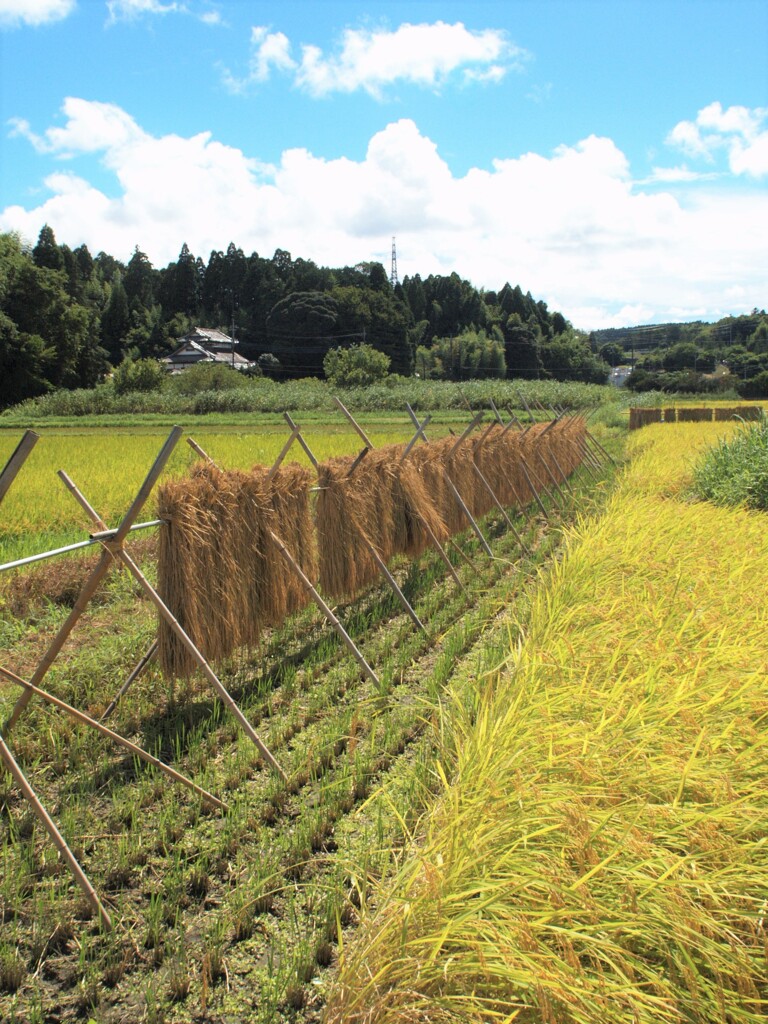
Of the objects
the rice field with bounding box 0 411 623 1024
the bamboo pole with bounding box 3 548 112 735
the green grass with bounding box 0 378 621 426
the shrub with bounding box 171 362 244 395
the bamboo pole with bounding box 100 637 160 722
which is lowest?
the rice field with bounding box 0 411 623 1024

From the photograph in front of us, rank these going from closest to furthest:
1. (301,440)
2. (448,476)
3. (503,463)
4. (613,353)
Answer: (301,440), (448,476), (503,463), (613,353)

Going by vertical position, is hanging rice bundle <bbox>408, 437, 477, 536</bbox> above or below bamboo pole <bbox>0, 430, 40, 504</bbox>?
below

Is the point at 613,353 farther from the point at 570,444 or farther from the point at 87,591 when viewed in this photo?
the point at 87,591

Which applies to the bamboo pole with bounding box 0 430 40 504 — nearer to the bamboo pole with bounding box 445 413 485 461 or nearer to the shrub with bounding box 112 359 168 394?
the bamboo pole with bounding box 445 413 485 461

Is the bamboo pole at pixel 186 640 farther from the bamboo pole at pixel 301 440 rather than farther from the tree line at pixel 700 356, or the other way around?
the tree line at pixel 700 356

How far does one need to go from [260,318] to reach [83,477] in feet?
226

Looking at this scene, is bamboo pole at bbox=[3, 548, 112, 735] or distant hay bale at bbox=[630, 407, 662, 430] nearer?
bamboo pole at bbox=[3, 548, 112, 735]

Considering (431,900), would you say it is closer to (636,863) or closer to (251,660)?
(636,863)

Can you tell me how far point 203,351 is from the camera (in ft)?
237

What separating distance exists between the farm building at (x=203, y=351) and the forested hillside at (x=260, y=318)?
4.58 ft

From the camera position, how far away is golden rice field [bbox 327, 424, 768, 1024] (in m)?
1.97

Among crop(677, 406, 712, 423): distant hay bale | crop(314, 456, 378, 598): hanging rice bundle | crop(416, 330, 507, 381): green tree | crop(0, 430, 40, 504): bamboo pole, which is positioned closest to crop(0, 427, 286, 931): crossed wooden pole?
crop(0, 430, 40, 504): bamboo pole

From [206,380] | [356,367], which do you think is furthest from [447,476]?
[356,367]

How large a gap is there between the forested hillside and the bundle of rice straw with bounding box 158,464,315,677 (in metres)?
41.2
